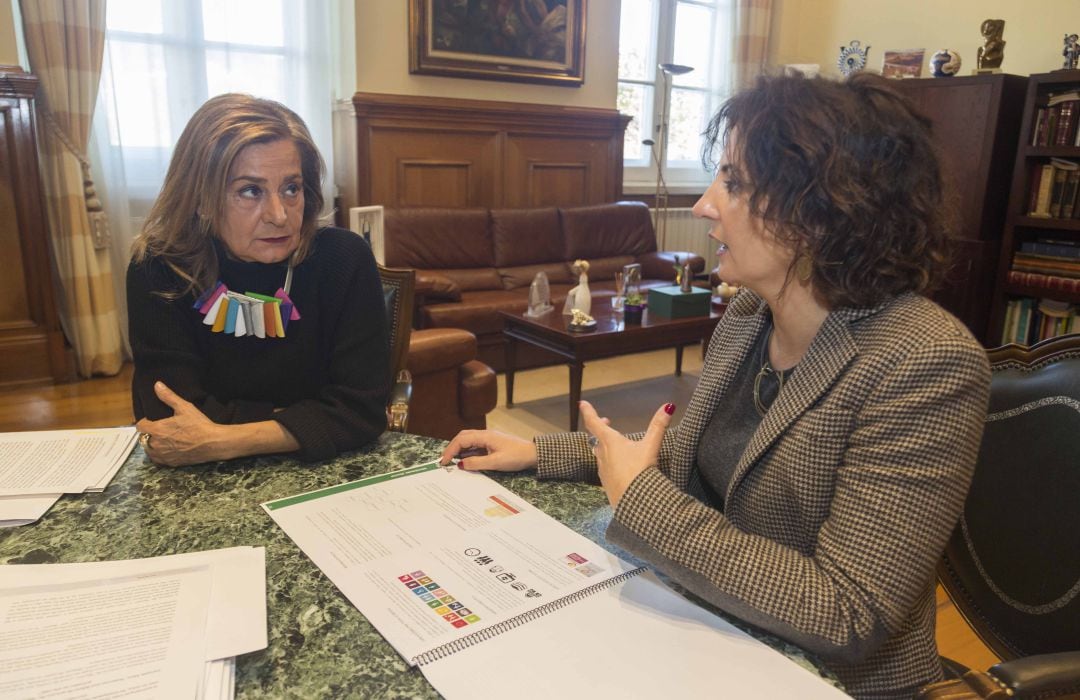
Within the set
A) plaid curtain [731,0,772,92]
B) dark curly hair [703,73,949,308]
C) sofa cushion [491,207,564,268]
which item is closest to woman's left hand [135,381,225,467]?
dark curly hair [703,73,949,308]

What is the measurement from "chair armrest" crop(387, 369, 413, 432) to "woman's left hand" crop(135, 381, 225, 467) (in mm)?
420

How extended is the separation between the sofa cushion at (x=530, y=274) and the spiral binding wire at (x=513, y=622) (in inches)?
153

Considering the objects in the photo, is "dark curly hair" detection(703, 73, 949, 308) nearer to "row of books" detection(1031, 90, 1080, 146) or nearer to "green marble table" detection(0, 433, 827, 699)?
"green marble table" detection(0, 433, 827, 699)

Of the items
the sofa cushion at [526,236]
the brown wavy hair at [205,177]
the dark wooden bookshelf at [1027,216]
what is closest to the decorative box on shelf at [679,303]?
the sofa cushion at [526,236]

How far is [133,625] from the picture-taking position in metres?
0.69

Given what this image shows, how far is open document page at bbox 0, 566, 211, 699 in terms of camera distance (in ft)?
2.02

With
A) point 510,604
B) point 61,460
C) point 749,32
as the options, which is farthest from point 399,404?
point 749,32

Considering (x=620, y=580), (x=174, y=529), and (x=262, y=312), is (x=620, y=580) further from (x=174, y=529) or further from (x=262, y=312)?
(x=262, y=312)

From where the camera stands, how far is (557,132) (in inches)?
212

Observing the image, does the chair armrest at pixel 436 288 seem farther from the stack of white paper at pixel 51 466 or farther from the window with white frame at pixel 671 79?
the stack of white paper at pixel 51 466

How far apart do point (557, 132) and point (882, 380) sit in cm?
484

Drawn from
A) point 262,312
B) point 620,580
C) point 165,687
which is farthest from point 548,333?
point 165,687

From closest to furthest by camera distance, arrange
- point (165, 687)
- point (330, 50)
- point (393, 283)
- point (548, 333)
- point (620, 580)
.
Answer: point (165, 687), point (620, 580), point (393, 283), point (548, 333), point (330, 50)

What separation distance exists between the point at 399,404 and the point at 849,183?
101 centimetres
